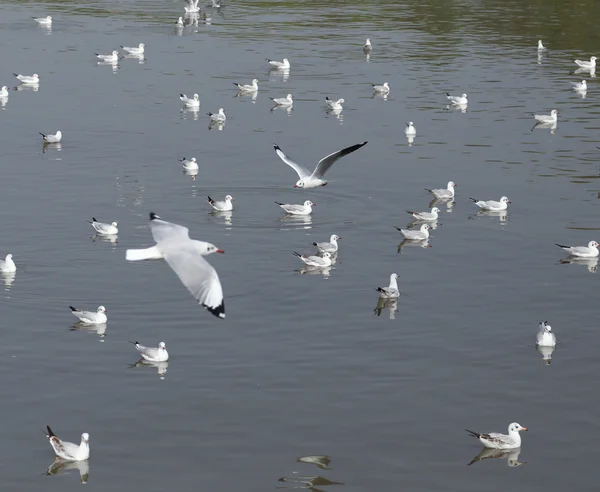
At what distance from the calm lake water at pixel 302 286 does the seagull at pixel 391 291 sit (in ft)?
1.34

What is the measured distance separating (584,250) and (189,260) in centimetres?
1252

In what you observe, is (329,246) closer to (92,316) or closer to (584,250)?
(584,250)

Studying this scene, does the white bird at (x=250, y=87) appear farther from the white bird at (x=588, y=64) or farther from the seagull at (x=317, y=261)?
the seagull at (x=317, y=261)

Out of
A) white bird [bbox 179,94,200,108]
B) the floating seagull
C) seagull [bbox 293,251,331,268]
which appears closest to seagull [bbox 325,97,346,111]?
white bird [bbox 179,94,200,108]

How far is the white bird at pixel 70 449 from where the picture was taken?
18.8 m

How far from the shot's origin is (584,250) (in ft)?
95.4

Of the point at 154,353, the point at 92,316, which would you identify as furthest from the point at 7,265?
the point at 154,353

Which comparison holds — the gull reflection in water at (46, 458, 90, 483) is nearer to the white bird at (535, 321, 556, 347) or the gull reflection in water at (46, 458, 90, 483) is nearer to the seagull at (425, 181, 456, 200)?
the white bird at (535, 321, 556, 347)

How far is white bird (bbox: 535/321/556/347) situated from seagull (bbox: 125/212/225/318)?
22.9ft

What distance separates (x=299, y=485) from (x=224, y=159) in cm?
2199

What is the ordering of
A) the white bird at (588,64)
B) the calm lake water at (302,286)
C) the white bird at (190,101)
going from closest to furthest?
the calm lake water at (302,286) → the white bird at (190,101) → the white bird at (588,64)

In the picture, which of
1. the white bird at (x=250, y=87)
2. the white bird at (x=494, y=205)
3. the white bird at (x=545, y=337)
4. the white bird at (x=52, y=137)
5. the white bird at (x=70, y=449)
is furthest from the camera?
the white bird at (x=250, y=87)

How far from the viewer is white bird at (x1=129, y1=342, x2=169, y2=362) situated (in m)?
22.5

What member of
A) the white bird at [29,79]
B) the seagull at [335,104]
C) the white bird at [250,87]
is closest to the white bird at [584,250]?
the seagull at [335,104]
